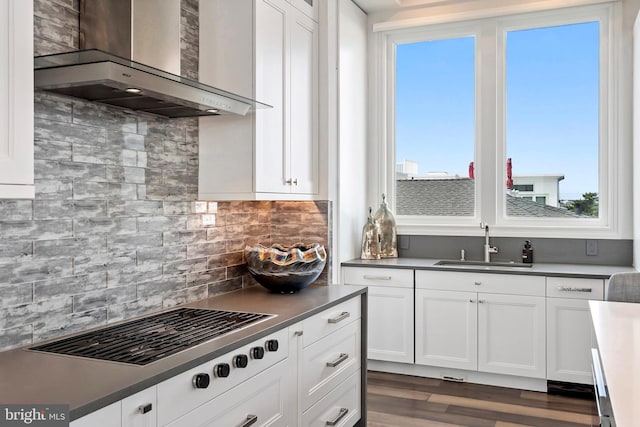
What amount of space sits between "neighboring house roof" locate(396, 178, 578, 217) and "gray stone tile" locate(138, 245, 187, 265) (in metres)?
2.32

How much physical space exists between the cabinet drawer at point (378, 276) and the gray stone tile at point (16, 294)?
2463 mm

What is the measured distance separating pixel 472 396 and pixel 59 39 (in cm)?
309

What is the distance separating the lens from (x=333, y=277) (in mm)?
3898

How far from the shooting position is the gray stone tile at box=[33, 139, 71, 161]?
6.70 ft

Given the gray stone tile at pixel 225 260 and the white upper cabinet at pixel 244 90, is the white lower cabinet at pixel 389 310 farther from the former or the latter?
the white upper cabinet at pixel 244 90

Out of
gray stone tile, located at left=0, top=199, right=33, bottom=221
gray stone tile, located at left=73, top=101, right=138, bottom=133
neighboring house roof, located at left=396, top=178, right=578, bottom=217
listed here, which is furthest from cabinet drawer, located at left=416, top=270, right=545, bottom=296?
gray stone tile, located at left=0, top=199, right=33, bottom=221

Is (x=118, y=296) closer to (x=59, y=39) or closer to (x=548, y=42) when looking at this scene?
(x=59, y=39)

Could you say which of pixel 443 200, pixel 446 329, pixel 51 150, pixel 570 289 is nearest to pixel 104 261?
pixel 51 150

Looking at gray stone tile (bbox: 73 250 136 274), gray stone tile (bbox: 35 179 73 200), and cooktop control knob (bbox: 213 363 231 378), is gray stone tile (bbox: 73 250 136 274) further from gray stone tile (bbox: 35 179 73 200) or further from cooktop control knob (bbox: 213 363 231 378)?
cooktop control knob (bbox: 213 363 231 378)

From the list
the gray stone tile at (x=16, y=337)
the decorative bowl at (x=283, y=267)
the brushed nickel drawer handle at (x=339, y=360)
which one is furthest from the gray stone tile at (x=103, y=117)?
the brushed nickel drawer handle at (x=339, y=360)

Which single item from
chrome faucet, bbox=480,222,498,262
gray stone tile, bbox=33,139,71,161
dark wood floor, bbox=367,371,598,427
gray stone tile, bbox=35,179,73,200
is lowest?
dark wood floor, bbox=367,371,598,427

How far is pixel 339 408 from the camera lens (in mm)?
2906

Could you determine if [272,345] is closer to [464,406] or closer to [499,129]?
[464,406]

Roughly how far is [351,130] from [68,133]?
8.05 ft
